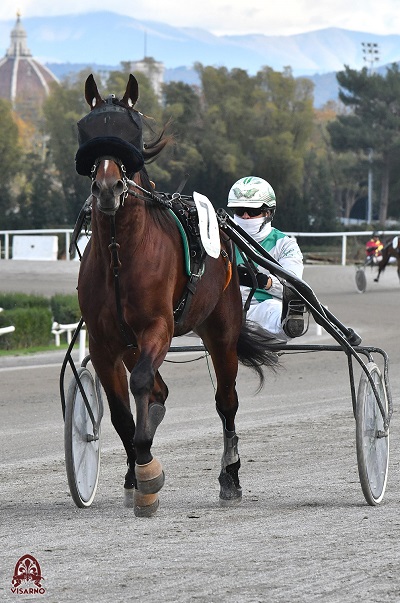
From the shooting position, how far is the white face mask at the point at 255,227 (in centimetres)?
662

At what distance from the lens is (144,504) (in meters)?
5.13

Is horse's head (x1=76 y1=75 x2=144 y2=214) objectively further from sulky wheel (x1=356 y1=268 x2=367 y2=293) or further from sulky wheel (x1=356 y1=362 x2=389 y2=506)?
sulky wheel (x1=356 y1=268 x2=367 y2=293)

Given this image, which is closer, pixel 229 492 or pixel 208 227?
pixel 208 227

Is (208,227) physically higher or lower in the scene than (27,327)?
higher

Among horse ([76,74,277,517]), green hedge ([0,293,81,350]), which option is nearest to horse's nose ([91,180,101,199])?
horse ([76,74,277,517])

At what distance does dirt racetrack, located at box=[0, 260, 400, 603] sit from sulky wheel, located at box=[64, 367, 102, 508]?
106 millimetres

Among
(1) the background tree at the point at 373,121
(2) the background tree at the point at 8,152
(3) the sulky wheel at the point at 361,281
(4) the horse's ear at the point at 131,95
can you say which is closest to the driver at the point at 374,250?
(3) the sulky wheel at the point at 361,281

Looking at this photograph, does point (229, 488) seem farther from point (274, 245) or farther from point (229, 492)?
point (274, 245)

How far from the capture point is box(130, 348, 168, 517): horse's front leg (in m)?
5.03

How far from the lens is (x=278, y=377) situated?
12602 mm

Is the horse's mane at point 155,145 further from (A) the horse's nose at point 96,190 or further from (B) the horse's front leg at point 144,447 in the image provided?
(B) the horse's front leg at point 144,447

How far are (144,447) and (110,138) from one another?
4.09 feet

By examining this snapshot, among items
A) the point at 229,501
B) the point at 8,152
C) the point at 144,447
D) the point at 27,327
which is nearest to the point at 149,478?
the point at 144,447

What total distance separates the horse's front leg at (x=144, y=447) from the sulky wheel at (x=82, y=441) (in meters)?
0.43
